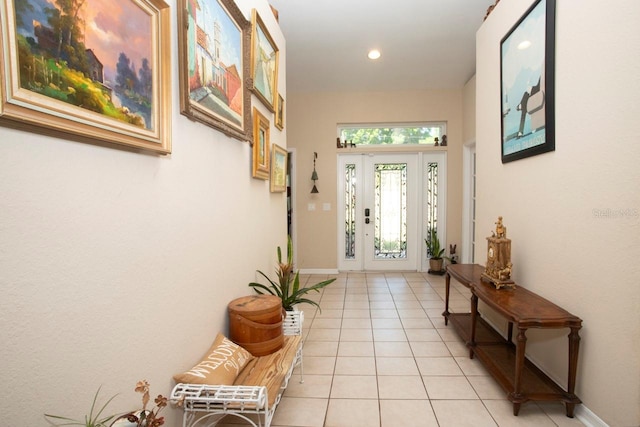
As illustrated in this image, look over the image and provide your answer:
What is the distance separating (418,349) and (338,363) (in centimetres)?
72

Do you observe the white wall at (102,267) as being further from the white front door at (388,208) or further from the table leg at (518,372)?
the white front door at (388,208)

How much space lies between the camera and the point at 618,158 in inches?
58.5

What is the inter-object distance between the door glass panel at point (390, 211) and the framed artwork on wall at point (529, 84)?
278 centimetres

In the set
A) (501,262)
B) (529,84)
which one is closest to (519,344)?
(501,262)

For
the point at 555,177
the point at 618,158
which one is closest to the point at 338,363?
the point at 555,177

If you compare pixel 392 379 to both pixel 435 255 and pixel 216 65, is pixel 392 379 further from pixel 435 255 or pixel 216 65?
pixel 435 255

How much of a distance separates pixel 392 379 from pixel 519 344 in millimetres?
861

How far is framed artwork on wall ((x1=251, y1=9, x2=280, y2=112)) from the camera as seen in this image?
2195 millimetres

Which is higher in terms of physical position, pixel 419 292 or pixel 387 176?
pixel 387 176

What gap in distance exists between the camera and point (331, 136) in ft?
17.5

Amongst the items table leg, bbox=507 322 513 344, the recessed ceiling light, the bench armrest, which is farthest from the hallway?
the recessed ceiling light

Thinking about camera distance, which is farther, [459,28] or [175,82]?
[459,28]

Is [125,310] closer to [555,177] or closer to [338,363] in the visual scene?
[338,363]

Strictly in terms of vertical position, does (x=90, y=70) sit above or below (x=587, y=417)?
above
